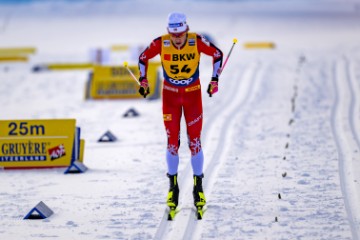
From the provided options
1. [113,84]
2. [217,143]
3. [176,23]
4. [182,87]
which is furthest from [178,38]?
[113,84]

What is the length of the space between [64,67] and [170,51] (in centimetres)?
1466

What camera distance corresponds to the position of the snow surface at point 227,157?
7609mm

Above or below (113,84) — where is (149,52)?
above

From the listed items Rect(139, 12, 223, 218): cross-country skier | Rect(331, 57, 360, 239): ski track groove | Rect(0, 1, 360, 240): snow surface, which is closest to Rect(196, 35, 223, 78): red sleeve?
Rect(139, 12, 223, 218): cross-country skier

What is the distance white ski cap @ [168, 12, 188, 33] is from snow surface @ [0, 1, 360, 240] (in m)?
1.90

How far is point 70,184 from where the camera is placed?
9.47 metres

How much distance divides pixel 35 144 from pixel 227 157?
266cm

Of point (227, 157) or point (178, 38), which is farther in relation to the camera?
point (227, 157)

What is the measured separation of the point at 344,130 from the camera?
12.3 m

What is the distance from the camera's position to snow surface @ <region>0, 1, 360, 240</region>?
761 cm

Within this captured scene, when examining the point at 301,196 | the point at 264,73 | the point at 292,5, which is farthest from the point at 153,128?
the point at 292,5

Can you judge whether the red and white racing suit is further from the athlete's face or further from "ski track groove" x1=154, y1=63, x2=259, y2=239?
"ski track groove" x1=154, y1=63, x2=259, y2=239

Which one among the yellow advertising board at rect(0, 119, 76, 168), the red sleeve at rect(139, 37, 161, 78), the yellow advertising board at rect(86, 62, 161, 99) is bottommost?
the yellow advertising board at rect(0, 119, 76, 168)

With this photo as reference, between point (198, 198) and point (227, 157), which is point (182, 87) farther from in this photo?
point (227, 157)
